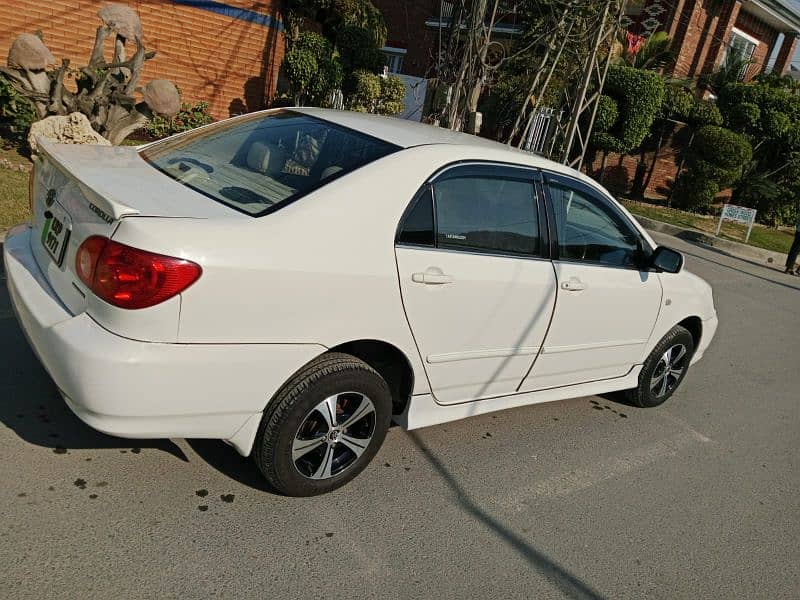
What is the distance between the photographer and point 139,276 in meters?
2.47

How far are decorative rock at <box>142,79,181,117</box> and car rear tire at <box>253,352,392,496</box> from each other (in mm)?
6898

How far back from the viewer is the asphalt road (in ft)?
8.69

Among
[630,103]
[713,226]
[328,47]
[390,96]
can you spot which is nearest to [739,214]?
[713,226]

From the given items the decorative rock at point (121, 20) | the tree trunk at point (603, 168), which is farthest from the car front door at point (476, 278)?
the tree trunk at point (603, 168)

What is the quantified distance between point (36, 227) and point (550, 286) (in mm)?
2540

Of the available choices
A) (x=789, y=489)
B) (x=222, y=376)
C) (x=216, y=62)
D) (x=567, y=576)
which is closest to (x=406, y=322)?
(x=222, y=376)

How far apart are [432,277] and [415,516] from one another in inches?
43.4

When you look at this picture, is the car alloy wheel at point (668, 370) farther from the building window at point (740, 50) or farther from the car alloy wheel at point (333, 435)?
the building window at point (740, 50)

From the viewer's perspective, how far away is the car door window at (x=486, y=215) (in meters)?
3.29

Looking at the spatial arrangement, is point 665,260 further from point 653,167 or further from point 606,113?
point 653,167

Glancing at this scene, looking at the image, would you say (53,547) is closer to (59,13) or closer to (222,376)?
(222,376)

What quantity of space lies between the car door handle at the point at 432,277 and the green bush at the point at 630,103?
45.6 ft

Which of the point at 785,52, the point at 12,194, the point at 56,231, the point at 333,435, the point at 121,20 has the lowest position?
the point at 12,194

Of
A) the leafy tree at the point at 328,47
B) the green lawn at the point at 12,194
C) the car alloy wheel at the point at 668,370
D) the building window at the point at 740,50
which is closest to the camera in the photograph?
the car alloy wheel at the point at 668,370
